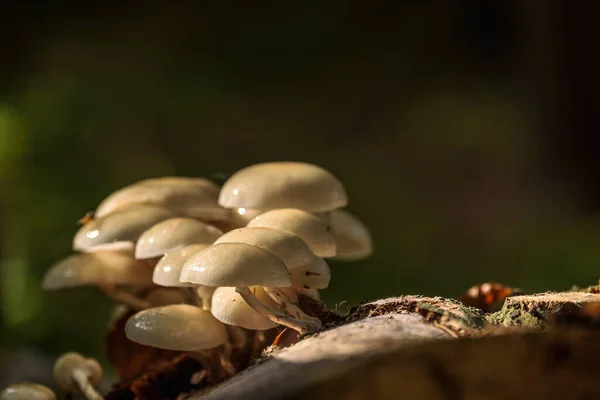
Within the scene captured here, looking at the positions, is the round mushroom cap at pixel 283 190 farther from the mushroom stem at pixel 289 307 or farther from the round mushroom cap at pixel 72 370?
the round mushroom cap at pixel 72 370

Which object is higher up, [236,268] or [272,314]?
[236,268]

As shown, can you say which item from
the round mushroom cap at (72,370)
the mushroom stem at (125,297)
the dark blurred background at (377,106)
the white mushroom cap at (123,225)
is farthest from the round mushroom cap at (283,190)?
the dark blurred background at (377,106)

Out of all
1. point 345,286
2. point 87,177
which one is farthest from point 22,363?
point 345,286

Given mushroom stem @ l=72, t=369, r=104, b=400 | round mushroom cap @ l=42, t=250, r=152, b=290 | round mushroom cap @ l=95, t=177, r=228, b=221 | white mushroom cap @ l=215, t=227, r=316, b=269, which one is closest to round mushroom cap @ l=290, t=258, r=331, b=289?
white mushroom cap @ l=215, t=227, r=316, b=269

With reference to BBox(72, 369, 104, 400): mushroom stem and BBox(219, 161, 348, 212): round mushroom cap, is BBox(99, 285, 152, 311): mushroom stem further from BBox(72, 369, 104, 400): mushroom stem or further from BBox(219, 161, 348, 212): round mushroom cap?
BBox(219, 161, 348, 212): round mushroom cap

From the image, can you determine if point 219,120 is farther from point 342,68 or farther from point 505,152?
point 505,152

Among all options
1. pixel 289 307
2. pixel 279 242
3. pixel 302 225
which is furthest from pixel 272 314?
pixel 302 225

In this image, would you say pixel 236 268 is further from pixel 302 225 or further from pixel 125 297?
pixel 125 297
